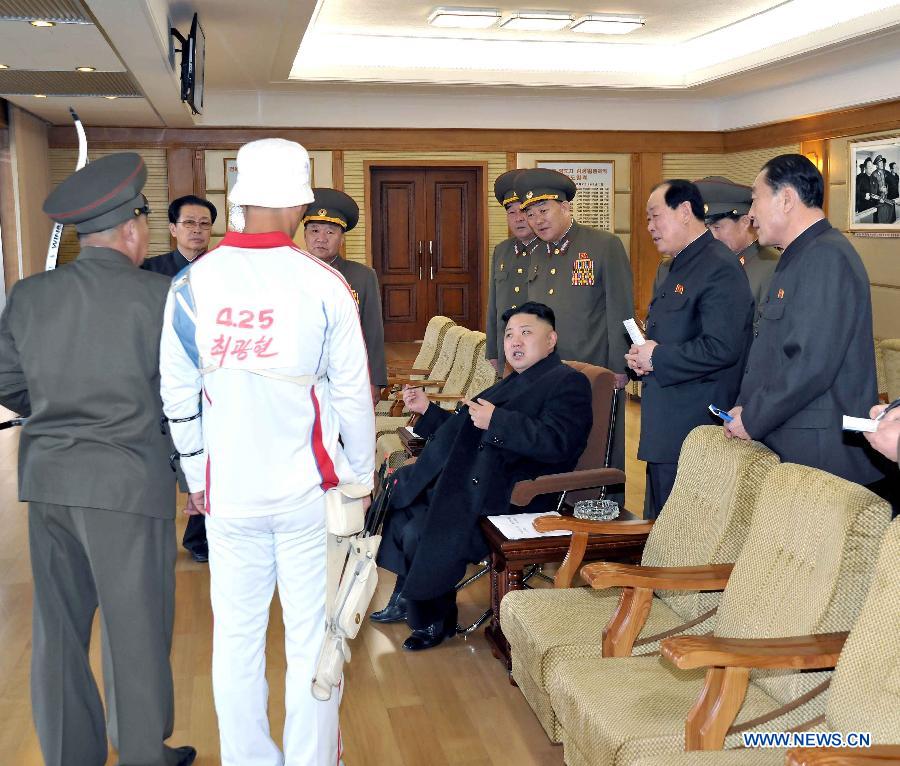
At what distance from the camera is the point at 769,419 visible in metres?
2.99

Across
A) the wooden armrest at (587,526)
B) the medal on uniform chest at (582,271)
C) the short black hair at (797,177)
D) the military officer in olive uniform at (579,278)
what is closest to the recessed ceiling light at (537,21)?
the military officer in olive uniform at (579,278)

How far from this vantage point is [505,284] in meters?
5.47

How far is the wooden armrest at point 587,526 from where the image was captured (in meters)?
3.29

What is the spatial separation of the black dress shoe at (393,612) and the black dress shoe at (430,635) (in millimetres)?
234

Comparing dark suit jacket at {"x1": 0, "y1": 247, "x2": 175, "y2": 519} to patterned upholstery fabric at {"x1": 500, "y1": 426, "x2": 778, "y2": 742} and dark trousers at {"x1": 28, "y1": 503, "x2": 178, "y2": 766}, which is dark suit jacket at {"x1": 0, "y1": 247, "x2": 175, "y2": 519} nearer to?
dark trousers at {"x1": 28, "y1": 503, "x2": 178, "y2": 766}

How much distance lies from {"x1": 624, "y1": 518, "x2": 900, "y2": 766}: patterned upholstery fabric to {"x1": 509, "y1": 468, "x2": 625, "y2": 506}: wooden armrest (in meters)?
1.68

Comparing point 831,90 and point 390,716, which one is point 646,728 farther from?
point 831,90

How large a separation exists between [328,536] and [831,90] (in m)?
8.21

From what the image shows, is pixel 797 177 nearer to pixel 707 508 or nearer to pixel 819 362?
pixel 819 362

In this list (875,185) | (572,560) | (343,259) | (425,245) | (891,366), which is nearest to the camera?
(572,560)

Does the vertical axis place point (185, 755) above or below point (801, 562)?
below

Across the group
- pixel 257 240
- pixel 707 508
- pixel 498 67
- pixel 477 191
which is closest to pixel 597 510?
pixel 707 508

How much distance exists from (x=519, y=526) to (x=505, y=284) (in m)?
2.16

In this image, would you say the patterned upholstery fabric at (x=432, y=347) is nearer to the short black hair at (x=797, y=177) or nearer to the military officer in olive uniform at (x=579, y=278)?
the military officer in olive uniform at (x=579, y=278)
